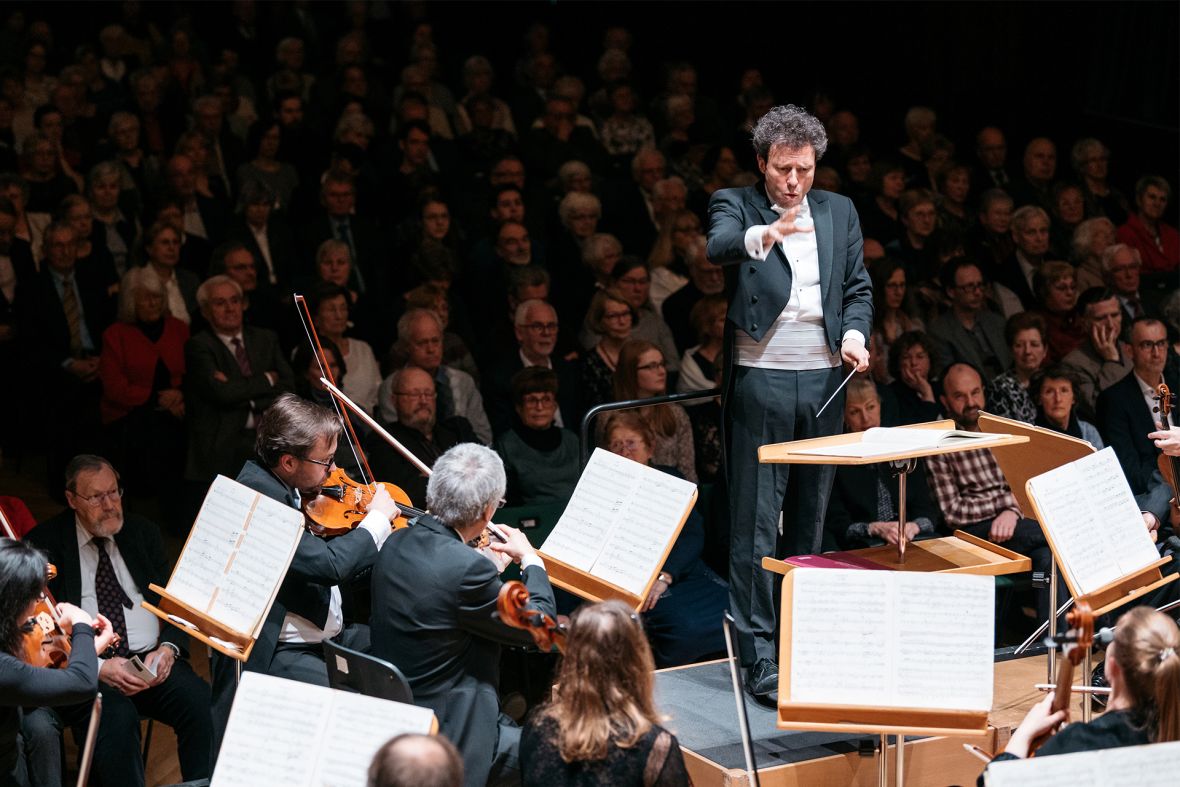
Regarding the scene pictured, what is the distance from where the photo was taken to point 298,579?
390 centimetres

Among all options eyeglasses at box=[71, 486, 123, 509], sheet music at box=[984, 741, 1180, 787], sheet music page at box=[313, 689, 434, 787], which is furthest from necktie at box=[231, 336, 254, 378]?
sheet music at box=[984, 741, 1180, 787]

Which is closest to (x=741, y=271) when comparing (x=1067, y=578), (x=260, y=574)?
(x=1067, y=578)

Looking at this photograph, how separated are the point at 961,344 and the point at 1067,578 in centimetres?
339

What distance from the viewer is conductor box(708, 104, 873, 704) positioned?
13.0 ft

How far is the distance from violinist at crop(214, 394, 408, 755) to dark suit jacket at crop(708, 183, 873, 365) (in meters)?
1.13

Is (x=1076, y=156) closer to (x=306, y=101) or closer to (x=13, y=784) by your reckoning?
(x=306, y=101)

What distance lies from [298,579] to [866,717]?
153 centimetres

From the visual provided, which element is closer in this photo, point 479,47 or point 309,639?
point 309,639

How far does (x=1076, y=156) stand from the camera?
348 inches

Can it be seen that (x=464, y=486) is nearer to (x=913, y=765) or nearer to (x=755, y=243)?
(x=755, y=243)

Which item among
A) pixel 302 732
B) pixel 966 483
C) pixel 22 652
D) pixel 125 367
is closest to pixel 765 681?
pixel 302 732

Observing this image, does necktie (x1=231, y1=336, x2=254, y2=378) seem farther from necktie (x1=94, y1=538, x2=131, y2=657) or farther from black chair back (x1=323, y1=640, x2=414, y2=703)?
black chair back (x1=323, y1=640, x2=414, y2=703)

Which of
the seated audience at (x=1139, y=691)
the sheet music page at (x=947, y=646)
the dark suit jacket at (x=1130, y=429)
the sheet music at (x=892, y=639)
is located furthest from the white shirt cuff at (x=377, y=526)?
the dark suit jacket at (x=1130, y=429)

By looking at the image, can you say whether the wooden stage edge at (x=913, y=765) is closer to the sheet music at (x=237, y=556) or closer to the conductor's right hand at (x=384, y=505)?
the conductor's right hand at (x=384, y=505)
